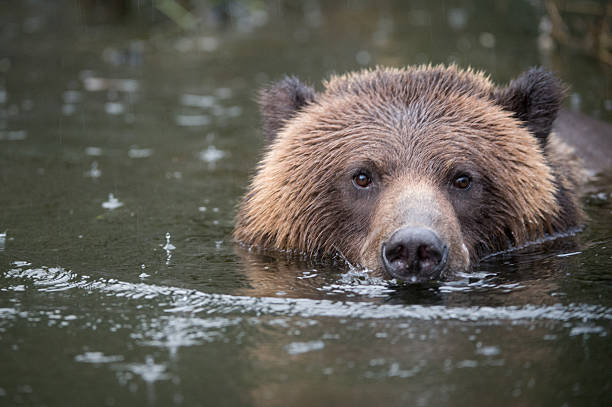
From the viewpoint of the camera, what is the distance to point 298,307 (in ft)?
17.7

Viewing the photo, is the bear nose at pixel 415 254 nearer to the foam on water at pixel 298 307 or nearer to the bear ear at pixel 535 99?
the foam on water at pixel 298 307

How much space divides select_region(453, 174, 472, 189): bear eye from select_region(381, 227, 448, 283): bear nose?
99 cm

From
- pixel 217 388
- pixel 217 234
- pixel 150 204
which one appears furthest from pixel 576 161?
pixel 217 388

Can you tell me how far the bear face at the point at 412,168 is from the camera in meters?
6.19

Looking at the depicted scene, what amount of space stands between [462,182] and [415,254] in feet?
3.85

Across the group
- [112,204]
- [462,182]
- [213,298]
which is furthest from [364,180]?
[112,204]

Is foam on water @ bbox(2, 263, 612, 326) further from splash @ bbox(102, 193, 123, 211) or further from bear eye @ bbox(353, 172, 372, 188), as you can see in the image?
splash @ bbox(102, 193, 123, 211)

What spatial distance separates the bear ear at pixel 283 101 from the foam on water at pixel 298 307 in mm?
2044

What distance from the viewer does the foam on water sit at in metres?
5.12

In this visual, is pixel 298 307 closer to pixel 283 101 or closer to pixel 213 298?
pixel 213 298

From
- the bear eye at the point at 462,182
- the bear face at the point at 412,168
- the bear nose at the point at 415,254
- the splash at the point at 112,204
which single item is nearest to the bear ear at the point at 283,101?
the bear face at the point at 412,168

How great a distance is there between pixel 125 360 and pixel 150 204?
4080 millimetres

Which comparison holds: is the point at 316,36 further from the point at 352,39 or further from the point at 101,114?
the point at 101,114

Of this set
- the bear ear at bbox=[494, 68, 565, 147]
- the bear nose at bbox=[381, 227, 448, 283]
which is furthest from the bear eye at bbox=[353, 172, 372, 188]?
the bear ear at bbox=[494, 68, 565, 147]
